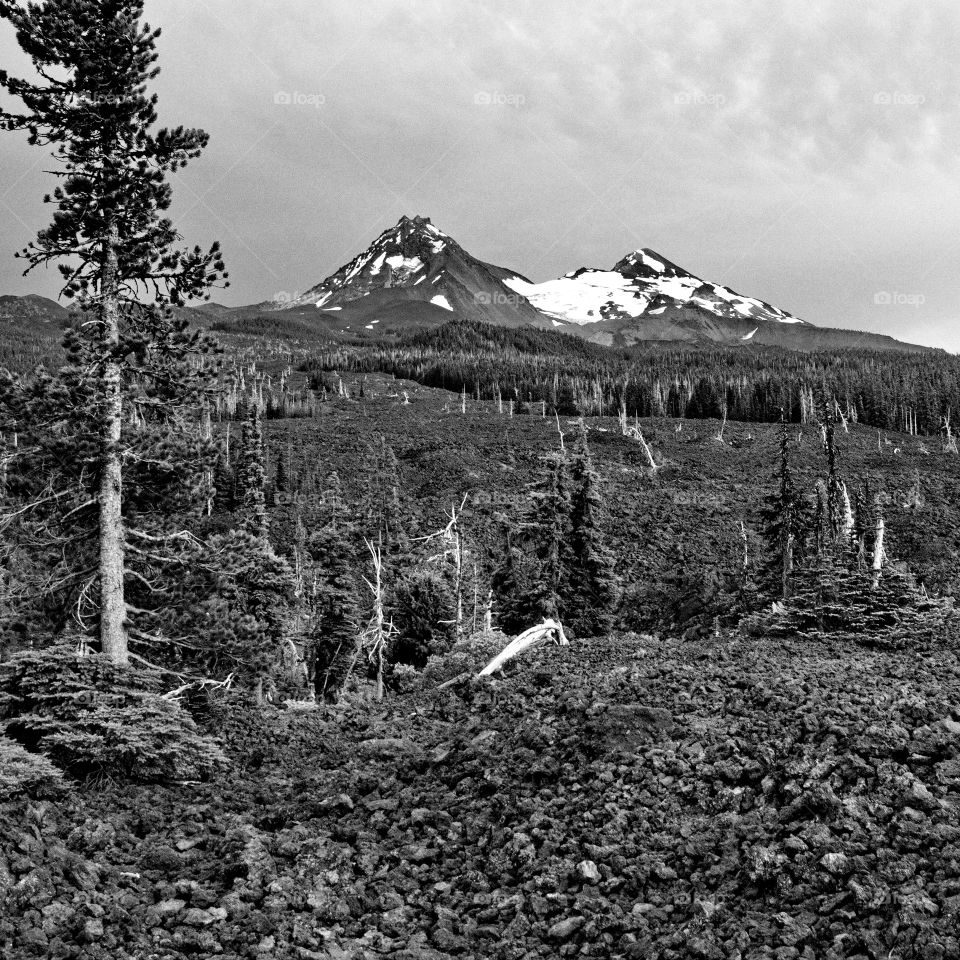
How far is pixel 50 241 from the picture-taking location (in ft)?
40.4

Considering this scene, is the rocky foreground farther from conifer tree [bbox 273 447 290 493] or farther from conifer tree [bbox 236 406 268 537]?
conifer tree [bbox 273 447 290 493]

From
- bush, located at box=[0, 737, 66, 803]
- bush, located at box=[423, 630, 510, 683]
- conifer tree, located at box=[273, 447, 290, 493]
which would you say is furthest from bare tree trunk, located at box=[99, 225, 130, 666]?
conifer tree, located at box=[273, 447, 290, 493]

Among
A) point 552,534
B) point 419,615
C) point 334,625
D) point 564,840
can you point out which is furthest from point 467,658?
point 334,625

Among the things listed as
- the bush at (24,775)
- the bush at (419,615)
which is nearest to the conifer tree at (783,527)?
the bush at (419,615)

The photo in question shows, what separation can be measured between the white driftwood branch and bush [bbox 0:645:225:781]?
17.1ft

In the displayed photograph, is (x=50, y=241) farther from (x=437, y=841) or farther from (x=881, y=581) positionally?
(x=881, y=581)

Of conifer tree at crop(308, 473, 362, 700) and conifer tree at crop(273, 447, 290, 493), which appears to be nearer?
conifer tree at crop(308, 473, 362, 700)

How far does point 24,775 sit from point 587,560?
2239 centimetres

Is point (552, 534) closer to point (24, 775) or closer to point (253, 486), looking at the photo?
point (253, 486)

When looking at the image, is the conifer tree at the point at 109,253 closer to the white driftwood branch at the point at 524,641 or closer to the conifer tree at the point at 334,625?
the white driftwood branch at the point at 524,641

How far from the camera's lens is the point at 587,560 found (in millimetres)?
27609

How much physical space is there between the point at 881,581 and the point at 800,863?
15137 mm

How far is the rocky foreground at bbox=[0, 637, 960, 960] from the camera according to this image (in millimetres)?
4961

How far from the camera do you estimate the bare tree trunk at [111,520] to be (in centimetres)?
1195
